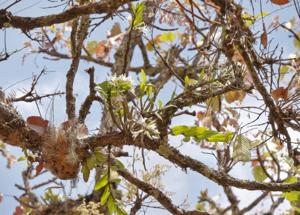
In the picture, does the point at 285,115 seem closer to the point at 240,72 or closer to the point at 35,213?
the point at 240,72

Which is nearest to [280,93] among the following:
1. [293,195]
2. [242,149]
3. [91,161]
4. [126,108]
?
[242,149]

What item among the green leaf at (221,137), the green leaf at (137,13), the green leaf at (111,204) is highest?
the green leaf at (137,13)

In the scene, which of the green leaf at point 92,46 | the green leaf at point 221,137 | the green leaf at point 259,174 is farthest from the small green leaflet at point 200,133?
the green leaf at point 92,46

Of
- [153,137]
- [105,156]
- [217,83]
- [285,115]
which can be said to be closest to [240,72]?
[217,83]

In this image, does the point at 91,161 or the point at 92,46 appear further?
the point at 92,46

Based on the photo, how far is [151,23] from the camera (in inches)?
68.9

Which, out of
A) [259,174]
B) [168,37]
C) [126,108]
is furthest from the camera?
[168,37]

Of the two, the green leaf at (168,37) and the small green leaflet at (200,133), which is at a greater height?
the green leaf at (168,37)

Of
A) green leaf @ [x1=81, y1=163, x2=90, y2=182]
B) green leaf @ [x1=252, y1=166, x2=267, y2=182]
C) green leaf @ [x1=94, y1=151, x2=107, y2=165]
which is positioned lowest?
green leaf @ [x1=81, y1=163, x2=90, y2=182]

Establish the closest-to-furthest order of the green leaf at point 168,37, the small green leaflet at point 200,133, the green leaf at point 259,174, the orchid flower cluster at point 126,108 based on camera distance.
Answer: the orchid flower cluster at point 126,108
the small green leaflet at point 200,133
the green leaf at point 259,174
the green leaf at point 168,37

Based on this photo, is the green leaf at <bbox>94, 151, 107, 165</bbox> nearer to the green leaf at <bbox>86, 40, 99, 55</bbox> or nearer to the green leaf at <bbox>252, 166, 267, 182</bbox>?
the green leaf at <bbox>252, 166, 267, 182</bbox>

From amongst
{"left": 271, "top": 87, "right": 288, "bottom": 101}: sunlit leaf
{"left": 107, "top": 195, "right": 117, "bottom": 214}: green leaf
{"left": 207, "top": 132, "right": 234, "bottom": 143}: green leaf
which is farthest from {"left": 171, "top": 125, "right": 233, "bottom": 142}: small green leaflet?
{"left": 107, "top": 195, "right": 117, "bottom": 214}: green leaf

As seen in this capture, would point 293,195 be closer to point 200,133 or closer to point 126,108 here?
point 200,133

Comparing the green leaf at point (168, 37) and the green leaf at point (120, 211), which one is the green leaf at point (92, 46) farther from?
the green leaf at point (120, 211)
